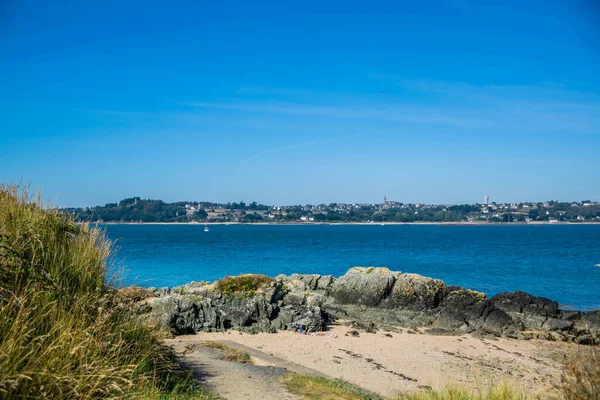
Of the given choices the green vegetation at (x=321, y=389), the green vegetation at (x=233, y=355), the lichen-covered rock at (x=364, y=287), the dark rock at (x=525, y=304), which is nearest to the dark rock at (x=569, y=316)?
the dark rock at (x=525, y=304)

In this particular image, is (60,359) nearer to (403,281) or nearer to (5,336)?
(5,336)

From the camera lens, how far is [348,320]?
2133 centimetres

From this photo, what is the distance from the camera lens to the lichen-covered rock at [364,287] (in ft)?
79.8

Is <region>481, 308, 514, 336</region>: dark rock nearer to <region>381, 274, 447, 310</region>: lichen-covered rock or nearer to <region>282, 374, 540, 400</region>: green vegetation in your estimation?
<region>381, 274, 447, 310</region>: lichen-covered rock

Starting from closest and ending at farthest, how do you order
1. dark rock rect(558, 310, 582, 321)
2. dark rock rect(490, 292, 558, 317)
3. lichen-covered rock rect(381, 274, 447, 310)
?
dark rock rect(558, 310, 582, 321) → dark rock rect(490, 292, 558, 317) → lichen-covered rock rect(381, 274, 447, 310)

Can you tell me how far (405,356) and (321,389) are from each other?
276 inches

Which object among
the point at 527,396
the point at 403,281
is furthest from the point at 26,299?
the point at 403,281

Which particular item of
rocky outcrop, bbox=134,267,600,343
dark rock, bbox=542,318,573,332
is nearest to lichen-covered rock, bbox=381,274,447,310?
rocky outcrop, bbox=134,267,600,343

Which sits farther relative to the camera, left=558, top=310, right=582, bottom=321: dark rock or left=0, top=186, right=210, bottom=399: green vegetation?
left=558, top=310, right=582, bottom=321: dark rock

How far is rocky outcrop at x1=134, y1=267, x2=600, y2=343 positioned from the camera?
Answer: 17.8m

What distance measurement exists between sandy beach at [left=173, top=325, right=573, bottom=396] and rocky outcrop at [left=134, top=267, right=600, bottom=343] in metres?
0.80

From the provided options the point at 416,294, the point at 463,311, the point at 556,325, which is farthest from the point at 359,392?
the point at 556,325

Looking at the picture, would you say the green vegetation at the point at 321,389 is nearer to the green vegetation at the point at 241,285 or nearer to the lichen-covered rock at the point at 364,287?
the green vegetation at the point at 241,285

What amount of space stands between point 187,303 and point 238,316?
2224 millimetres
